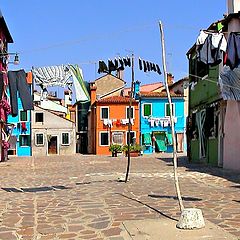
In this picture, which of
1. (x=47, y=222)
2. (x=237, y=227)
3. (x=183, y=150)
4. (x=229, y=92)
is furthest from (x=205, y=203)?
(x=183, y=150)

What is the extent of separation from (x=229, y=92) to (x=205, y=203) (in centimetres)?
878

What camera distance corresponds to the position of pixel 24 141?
1914 inches

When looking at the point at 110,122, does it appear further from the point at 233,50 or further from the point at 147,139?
the point at 233,50

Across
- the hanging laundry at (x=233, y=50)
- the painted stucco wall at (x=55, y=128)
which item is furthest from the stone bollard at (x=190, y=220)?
the painted stucco wall at (x=55, y=128)

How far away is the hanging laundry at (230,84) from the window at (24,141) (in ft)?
113

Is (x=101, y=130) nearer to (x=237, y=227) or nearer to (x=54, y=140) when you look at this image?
(x=54, y=140)

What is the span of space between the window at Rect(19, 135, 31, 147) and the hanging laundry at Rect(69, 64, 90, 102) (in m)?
32.6

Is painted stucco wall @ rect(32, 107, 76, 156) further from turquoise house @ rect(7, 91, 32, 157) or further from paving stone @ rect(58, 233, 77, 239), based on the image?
paving stone @ rect(58, 233, 77, 239)

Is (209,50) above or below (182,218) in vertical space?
above

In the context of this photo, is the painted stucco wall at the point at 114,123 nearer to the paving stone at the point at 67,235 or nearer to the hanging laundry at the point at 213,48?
the hanging laundry at the point at 213,48

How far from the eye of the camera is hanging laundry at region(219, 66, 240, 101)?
16666 millimetres

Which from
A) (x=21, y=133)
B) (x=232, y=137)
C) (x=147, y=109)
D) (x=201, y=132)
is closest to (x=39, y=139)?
(x=21, y=133)

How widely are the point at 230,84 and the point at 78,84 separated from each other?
559 cm

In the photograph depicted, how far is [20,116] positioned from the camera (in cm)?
4859
